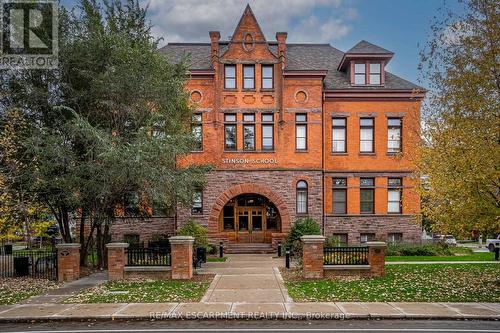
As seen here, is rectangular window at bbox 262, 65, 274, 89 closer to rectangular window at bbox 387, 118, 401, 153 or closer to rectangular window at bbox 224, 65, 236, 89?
rectangular window at bbox 224, 65, 236, 89

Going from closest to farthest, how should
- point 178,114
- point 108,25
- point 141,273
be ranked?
point 141,273, point 108,25, point 178,114

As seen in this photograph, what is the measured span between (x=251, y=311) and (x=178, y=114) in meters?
12.9

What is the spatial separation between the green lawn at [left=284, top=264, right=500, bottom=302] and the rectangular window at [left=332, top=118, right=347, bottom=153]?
13.2 metres

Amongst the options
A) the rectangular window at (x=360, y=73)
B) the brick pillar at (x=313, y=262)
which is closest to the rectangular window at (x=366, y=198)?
the rectangular window at (x=360, y=73)

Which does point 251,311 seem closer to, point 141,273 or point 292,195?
point 141,273

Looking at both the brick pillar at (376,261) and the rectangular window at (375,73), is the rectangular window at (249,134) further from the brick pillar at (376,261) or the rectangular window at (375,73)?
the brick pillar at (376,261)

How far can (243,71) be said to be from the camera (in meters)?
30.7

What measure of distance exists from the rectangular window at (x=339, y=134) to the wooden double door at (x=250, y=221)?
6.91m

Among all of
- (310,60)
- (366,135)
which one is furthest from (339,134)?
(310,60)

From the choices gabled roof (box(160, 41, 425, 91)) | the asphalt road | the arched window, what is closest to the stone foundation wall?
the arched window

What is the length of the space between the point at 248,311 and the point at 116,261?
7673 millimetres

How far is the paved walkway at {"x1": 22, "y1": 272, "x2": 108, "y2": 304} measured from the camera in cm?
1420

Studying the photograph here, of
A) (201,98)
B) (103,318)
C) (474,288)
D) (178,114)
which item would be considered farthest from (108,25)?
(474,288)

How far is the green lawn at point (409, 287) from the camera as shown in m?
13.9
